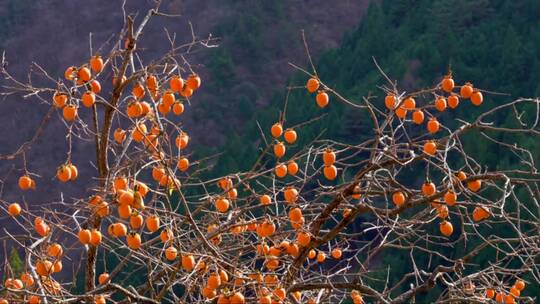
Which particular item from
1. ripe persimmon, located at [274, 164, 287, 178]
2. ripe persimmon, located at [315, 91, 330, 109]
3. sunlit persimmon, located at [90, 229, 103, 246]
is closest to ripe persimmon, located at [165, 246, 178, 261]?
sunlit persimmon, located at [90, 229, 103, 246]

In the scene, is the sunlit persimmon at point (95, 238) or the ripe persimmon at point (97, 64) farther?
the ripe persimmon at point (97, 64)

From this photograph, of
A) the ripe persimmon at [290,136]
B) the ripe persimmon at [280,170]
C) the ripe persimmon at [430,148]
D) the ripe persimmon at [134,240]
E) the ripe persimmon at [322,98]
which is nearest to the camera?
the ripe persimmon at [134,240]

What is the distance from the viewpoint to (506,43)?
720 inches

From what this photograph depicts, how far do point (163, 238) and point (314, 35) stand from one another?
84.0 ft

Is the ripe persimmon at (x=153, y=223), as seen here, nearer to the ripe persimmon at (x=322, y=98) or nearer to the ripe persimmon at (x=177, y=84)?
the ripe persimmon at (x=177, y=84)

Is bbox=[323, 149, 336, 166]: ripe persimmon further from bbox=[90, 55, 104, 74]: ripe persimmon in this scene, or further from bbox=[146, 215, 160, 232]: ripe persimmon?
bbox=[90, 55, 104, 74]: ripe persimmon

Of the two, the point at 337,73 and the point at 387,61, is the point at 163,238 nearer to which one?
the point at 387,61

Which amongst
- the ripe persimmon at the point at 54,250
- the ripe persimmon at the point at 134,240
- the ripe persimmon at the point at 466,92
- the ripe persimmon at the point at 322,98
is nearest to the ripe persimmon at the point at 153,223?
the ripe persimmon at the point at 134,240

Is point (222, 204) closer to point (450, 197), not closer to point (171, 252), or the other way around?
point (171, 252)

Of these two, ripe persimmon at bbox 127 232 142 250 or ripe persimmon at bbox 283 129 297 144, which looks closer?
ripe persimmon at bbox 127 232 142 250

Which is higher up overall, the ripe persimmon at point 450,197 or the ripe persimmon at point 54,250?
the ripe persimmon at point 450,197

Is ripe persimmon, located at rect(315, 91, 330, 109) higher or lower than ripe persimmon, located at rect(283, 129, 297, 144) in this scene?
higher

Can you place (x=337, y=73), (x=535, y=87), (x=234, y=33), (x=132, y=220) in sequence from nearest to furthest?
(x=132, y=220)
(x=535, y=87)
(x=337, y=73)
(x=234, y=33)

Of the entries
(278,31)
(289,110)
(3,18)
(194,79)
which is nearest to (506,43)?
(289,110)
